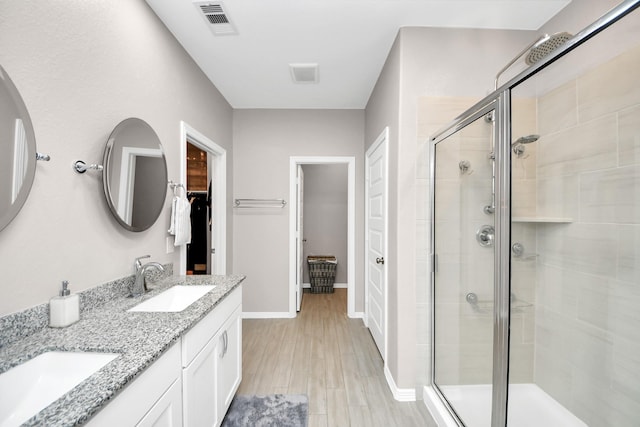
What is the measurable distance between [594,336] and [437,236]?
90 centimetres

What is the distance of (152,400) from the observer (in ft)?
3.03

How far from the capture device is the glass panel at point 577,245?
1.18m

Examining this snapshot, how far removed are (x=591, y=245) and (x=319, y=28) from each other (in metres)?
2.11

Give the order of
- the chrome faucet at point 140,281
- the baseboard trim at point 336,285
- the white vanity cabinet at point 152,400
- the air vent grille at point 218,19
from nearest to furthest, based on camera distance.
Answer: the white vanity cabinet at point 152,400 < the chrome faucet at point 140,281 < the air vent grille at point 218,19 < the baseboard trim at point 336,285

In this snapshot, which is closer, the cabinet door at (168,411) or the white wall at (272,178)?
A: the cabinet door at (168,411)

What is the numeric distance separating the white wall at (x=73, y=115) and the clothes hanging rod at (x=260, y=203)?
5.16ft

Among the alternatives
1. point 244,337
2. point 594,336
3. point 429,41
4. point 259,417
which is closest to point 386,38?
point 429,41

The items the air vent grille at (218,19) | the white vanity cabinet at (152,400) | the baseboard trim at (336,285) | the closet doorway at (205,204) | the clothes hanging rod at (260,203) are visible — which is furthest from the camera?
the baseboard trim at (336,285)

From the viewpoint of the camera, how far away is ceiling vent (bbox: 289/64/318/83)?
8.06 feet

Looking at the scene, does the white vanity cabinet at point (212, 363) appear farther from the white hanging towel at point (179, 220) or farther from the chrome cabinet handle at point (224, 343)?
→ the white hanging towel at point (179, 220)

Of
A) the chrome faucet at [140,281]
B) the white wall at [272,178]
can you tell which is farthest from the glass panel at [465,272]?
the chrome faucet at [140,281]

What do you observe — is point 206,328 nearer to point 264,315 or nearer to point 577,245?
point 577,245

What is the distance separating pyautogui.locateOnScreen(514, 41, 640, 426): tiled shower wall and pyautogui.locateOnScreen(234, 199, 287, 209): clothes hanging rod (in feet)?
8.54

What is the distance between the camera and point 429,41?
1961 mm
